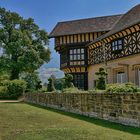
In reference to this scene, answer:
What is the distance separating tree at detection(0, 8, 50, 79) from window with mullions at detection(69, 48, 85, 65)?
10.6 m

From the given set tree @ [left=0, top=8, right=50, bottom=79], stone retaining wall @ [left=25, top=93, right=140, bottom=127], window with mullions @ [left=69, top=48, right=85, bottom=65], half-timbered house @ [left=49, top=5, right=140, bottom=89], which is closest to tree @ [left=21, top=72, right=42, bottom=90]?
tree @ [left=0, top=8, right=50, bottom=79]

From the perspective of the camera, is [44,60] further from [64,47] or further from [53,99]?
[53,99]

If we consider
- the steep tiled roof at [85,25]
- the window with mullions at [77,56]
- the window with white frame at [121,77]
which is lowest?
the window with white frame at [121,77]

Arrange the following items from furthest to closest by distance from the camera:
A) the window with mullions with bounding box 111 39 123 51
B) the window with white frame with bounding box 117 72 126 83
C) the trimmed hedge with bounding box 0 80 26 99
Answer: the trimmed hedge with bounding box 0 80 26 99 < the window with mullions with bounding box 111 39 123 51 < the window with white frame with bounding box 117 72 126 83

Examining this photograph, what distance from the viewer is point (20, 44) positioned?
46250 mm

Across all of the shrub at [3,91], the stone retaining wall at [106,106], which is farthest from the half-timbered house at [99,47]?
the shrub at [3,91]

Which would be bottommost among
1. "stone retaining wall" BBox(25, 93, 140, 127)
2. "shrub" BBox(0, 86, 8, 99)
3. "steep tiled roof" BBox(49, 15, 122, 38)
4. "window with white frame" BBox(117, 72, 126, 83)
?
"stone retaining wall" BBox(25, 93, 140, 127)

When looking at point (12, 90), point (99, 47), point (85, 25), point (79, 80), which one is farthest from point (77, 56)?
point (12, 90)

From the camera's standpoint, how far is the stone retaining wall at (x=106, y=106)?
12.2m

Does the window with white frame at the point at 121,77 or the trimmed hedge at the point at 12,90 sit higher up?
the window with white frame at the point at 121,77

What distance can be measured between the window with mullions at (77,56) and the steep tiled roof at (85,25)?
2074 mm

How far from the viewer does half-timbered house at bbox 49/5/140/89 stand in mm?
26598

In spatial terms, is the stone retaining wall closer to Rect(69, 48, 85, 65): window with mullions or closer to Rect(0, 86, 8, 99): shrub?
Rect(69, 48, 85, 65): window with mullions

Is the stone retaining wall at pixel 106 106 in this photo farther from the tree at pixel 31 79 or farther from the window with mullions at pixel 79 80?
the tree at pixel 31 79
